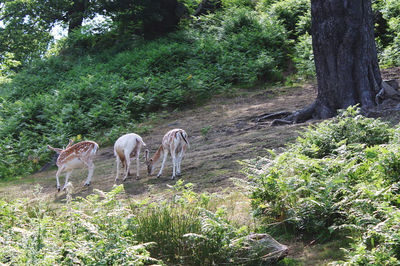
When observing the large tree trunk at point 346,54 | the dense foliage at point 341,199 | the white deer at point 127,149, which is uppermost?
the large tree trunk at point 346,54

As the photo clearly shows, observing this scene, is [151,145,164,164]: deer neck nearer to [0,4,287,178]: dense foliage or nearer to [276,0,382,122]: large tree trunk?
[276,0,382,122]: large tree trunk

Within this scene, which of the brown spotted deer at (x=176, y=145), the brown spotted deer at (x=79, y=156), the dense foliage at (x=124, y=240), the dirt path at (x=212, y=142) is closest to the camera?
the dense foliage at (x=124, y=240)

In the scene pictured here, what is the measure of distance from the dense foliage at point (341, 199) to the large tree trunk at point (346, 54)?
4.48 meters

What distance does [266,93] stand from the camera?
1747 centimetres

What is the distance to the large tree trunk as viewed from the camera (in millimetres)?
11664

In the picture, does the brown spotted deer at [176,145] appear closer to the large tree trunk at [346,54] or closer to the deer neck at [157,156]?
the deer neck at [157,156]

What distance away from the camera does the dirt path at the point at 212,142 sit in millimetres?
10047

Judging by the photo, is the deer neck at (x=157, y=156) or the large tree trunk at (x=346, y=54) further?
the large tree trunk at (x=346, y=54)

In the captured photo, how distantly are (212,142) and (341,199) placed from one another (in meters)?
6.94

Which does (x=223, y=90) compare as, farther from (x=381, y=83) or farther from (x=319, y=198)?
(x=319, y=198)

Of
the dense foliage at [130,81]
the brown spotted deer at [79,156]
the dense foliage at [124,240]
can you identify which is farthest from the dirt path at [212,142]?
the dense foliage at [124,240]

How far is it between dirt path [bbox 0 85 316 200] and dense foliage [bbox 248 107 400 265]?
2.00 metres

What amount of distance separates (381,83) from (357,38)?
1306 millimetres

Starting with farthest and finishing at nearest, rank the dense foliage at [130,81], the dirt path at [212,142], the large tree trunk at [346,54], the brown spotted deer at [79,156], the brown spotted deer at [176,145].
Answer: the dense foliage at [130,81], the large tree trunk at [346,54], the brown spotted deer at [79,156], the brown spotted deer at [176,145], the dirt path at [212,142]
